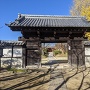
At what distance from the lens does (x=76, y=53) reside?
16391 millimetres

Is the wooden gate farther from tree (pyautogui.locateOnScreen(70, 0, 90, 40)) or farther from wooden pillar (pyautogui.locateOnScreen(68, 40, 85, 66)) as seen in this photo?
tree (pyautogui.locateOnScreen(70, 0, 90, 40))

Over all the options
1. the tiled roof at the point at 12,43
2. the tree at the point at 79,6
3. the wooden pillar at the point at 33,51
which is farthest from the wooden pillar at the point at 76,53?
the tree at the point at 79,6

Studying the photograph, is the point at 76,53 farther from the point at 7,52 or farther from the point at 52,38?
the point at 7,52

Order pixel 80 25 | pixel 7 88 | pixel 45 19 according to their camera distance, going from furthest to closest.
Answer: pixel 45 19, pixel 80 25, pixel 7 88

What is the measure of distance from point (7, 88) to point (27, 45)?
8113 mm

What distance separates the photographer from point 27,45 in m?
16.5

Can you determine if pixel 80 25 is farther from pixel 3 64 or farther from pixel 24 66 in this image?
pixel 3 64

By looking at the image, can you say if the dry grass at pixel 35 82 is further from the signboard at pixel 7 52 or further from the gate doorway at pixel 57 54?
the gate doorway at pixel 57 54

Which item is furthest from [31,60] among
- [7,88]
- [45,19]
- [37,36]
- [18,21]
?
[7,88]

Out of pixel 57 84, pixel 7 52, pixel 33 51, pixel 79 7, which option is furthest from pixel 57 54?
pixel 57 84

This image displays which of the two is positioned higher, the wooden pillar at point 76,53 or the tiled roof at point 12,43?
the tiled roof at point 12,43

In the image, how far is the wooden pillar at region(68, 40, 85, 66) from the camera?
16.3 metres

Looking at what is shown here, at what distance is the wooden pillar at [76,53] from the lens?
53.4 ft

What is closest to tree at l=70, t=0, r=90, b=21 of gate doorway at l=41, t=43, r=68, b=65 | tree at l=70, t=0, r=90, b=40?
tree at l=70, t=0, r=90, b=40
